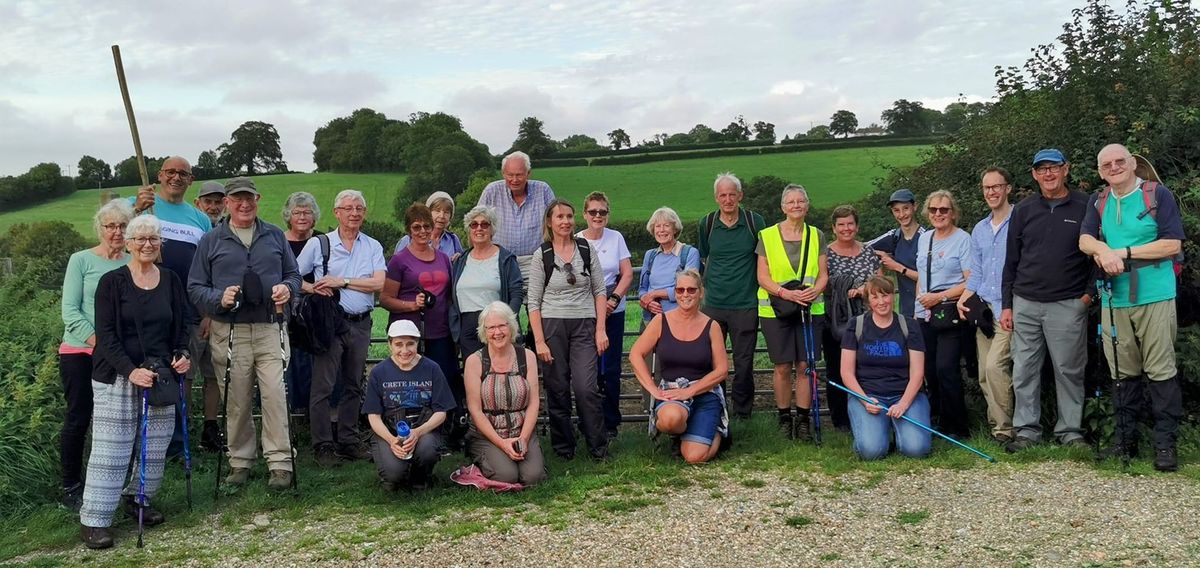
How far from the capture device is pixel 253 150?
52.3 m

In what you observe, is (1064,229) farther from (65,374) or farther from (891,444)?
(65,374)

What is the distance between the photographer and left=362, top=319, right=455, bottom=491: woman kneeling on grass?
19.3 feet

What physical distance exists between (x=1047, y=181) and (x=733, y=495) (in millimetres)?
3050

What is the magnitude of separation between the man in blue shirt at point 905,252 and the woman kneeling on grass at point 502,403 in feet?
10.1

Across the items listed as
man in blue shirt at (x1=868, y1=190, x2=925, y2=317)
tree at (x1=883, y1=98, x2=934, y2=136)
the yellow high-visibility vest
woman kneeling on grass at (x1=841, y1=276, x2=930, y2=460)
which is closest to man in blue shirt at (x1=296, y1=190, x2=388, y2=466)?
the yellow high-visibility vest

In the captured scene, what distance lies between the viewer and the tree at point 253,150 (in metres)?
51.8

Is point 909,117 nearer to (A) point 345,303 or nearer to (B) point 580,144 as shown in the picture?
(B) point 580,144

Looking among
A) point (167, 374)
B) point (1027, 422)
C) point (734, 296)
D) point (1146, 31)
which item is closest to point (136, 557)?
point (167, 374)

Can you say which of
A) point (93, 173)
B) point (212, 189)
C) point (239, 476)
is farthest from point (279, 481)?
point (93, 173)

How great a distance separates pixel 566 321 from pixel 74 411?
3219 millimetres

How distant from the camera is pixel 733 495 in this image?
5742 millimetres

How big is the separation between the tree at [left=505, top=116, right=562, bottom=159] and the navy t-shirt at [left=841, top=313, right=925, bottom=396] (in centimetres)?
4122

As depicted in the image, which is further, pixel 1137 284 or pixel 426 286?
pixel 426 286

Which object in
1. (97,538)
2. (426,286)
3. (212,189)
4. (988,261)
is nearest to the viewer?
(97,538)
